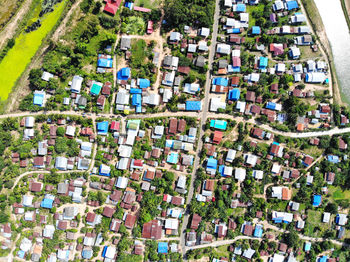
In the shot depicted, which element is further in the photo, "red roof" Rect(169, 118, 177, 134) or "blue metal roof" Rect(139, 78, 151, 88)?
"blue metal roof" Rect(139, 78, 151, 88)

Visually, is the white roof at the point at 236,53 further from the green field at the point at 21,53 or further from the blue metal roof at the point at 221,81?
the green field at the point at 21,53

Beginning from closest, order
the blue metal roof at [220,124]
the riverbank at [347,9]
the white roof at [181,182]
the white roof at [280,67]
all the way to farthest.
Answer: the white roof at [181,182] → the blue metal roof at [220,124] → the white roof at [280,67] → the riverbank at [347,9]

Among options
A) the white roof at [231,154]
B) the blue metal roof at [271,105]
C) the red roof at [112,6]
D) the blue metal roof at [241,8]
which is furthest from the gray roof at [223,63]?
the red roof at [112,6]

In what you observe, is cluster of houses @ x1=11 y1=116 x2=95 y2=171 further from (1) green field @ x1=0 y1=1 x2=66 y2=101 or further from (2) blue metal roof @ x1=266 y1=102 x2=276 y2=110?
(2) blue metal roof @ x1=266 y1=102 x2=276 y2=110

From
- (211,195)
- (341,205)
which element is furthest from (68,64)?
(341,205)

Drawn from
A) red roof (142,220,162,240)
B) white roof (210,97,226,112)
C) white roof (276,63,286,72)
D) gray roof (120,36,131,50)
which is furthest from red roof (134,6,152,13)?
red roof (142,220,162,240)
